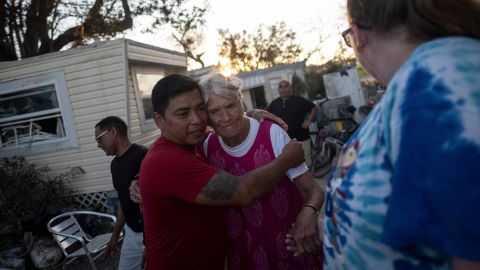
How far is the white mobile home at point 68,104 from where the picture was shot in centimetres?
769

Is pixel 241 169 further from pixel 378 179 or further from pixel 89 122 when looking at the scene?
pixel 89 122

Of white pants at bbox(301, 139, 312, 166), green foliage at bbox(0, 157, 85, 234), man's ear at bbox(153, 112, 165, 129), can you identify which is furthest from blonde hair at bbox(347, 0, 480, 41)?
white pants at bbox(301, 139, 312, 166)

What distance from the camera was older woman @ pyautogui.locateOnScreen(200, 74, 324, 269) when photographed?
206 centimetres

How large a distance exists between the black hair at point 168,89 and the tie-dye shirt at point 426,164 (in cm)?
130

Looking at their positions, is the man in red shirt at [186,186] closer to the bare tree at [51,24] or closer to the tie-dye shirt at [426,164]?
the tie-dye shirt at [426,164]

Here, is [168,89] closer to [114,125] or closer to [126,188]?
[126,188]

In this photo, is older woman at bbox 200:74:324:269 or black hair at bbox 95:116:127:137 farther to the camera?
black hair at bbox 95:116:127:137

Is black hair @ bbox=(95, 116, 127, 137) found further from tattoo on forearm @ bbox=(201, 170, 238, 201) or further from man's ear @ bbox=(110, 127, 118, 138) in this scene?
tattoo on forearm @ bbox=(201, 170, 238, 201)

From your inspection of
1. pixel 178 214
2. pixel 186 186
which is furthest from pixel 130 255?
pixel 186 186

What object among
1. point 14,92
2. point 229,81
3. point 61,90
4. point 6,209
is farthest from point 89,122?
point 229,81

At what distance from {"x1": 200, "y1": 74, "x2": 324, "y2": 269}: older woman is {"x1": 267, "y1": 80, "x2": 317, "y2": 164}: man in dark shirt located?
226 inches

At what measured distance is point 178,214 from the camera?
189 centimetres

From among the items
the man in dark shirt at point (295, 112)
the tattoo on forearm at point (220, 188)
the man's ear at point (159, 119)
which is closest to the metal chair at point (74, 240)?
the man's ear at point (159, 119)

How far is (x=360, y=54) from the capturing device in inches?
41.3
